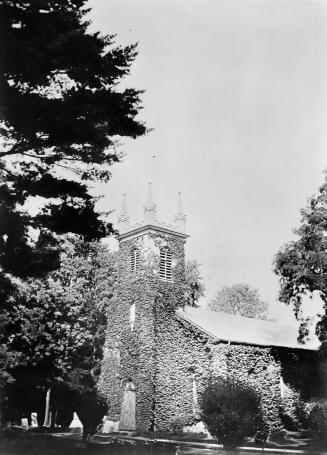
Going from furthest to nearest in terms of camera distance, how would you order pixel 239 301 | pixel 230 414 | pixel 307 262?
pixel 239 301
pixel 307 262
pixel 230 414

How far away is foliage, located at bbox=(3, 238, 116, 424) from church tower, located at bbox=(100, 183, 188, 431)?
2463 mm

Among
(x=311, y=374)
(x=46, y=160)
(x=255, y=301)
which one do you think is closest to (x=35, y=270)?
(x=46, y=160)

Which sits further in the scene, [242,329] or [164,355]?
[242,329]

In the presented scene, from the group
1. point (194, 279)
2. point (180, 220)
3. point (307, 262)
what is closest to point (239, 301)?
point (194, 279)

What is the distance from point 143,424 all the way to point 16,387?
7.93 metres

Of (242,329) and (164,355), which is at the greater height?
(242,329)

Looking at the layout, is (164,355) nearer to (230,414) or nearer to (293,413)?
(293,413)

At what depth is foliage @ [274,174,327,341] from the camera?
82.3ft

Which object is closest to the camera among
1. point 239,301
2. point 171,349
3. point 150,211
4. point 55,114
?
point 55,114

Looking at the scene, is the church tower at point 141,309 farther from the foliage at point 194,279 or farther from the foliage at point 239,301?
the foliage at point 239,301

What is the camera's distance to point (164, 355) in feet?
109

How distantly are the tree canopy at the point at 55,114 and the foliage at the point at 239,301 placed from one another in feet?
164

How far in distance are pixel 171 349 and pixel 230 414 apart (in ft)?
52.3

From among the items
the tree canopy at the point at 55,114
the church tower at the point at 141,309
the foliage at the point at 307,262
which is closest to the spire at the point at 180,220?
the church tower at the point at 141,309
